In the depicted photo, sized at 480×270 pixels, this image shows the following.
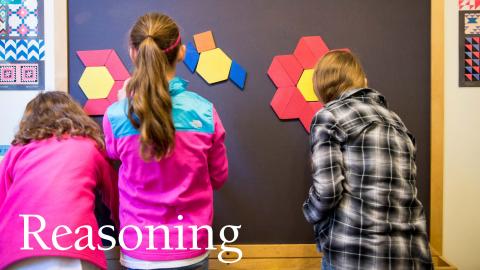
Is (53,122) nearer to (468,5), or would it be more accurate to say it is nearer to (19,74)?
(19,74)

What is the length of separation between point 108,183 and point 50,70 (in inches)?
23.7

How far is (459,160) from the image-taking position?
1348mm

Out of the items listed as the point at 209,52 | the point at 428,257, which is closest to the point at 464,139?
the point at 428,257

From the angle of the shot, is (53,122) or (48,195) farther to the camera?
(53,122)

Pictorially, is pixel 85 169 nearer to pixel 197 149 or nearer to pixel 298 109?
pixel 197 149

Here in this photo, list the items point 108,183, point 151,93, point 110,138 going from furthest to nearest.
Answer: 1. point 108,183
2. point 110,138
3. point 151,93

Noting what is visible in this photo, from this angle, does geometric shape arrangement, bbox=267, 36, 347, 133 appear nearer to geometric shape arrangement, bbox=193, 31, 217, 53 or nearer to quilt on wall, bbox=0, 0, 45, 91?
geometric shape arrangement, bbox=193, 31, 217, 53

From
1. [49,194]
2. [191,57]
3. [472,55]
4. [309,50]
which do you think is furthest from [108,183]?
[472,55]

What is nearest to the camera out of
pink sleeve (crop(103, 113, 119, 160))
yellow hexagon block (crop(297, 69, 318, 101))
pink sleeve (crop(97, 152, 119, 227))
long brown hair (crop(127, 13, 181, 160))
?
long brown hair (crop(127, 13, 181, 160))

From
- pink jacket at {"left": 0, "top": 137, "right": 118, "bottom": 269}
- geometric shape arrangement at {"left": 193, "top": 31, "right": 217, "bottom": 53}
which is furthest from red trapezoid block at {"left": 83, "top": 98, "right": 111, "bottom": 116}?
geometric shape arrangement at {"left": 193, "top": 31, "right": 217, "bottom": 53}

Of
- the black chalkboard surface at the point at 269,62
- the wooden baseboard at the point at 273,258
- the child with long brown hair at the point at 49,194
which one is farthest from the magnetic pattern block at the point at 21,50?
the wooden baseboard at the point at 273,258

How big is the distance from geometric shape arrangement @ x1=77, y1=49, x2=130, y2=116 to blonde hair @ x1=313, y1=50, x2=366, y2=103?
780 millimetres

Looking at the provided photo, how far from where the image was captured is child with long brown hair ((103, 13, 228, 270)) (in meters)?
0.82

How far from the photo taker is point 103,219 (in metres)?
1.29
